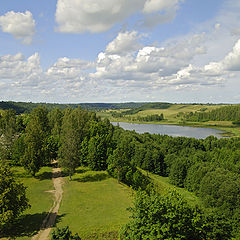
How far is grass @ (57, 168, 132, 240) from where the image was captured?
27281 mm

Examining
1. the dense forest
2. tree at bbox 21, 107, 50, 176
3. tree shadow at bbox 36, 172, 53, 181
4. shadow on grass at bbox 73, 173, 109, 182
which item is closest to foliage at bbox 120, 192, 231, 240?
the dense forest

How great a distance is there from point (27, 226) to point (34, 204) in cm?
753

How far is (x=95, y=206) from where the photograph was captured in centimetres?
3488

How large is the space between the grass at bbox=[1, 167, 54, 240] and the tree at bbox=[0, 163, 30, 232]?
70.2 inches

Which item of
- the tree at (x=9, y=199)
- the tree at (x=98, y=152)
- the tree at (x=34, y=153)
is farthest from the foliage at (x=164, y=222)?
the tree at (x=98, y=152)

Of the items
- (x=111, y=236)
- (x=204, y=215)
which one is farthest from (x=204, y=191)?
(x=111, y=236)

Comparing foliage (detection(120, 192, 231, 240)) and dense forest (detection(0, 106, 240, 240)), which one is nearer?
foliage (detection(120, 192, 231, 240))

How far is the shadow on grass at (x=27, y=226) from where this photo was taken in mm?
25875

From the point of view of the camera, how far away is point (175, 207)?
21391 mm

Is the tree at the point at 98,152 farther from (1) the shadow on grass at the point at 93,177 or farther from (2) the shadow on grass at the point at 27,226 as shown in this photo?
(2) the shadow on grass at the point at 27,226

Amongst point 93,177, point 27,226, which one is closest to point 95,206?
point 27,226

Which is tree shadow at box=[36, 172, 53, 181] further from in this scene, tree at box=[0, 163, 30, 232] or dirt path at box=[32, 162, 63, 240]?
tree at box=[0, 163, 30, 232]

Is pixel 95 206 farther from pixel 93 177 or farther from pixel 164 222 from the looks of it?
pixel 164 222

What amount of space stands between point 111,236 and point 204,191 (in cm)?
3975
